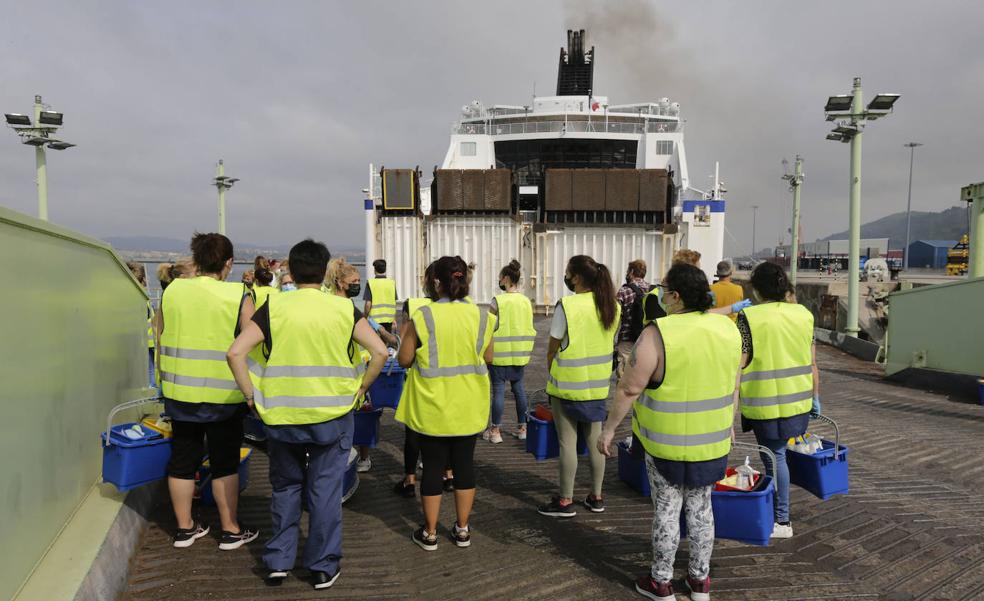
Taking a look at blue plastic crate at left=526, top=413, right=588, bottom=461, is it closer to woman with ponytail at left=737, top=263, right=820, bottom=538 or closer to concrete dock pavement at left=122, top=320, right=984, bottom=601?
concrete dock pavement at left=122, top=320, right=984, bottom=601

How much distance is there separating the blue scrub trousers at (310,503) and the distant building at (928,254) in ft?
251

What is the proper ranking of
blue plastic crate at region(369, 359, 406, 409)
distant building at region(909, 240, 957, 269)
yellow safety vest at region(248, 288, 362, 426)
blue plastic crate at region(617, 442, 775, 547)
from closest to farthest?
yellow safety vest at region(248, 288, 362, 426)
blue plastic crate at region(617, 442, 775, 547)
blue plastic crate at region(369, 359, 406, 409)
distant building at region(909, 240, 957, 269)

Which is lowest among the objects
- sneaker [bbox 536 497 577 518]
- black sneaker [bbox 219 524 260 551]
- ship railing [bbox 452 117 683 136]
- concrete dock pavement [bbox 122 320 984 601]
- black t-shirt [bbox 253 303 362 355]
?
concrete dock pavement [bbox 122 320 984 601]

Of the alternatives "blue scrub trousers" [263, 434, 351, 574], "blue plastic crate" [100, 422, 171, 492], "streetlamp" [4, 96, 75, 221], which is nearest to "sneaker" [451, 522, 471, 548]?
"blue scrub trousers" [263, 434, 351, 574]

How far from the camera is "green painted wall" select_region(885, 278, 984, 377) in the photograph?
845 cm

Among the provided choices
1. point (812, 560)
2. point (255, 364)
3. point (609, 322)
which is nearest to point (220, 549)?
point (255, 364)

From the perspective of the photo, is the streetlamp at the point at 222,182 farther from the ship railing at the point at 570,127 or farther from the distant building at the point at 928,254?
the distant building at the point at 928,254

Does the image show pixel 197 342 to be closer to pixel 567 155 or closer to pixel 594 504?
pixel 594 504

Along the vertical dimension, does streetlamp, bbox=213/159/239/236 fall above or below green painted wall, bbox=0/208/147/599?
above

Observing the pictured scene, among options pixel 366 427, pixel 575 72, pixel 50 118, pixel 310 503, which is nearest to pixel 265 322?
pixel 310 503

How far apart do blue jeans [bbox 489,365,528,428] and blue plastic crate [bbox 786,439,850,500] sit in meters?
2.54

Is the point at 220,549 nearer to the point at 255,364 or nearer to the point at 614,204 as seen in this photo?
the point at 255,364

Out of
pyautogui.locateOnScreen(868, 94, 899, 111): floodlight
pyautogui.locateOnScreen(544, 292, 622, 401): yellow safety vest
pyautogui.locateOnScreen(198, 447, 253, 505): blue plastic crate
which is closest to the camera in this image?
pyautogui.locateOnScreen(544, 292, 622, 401): yellow safety vest

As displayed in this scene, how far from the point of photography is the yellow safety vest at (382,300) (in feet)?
23.7
